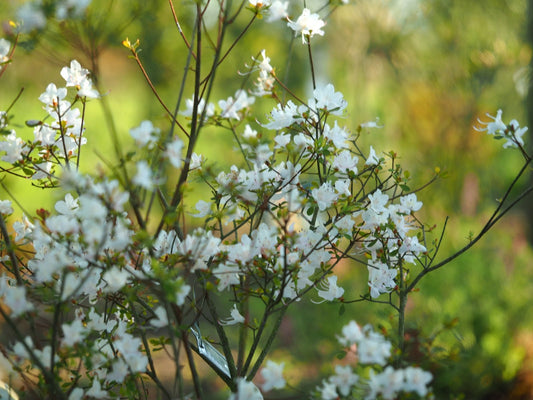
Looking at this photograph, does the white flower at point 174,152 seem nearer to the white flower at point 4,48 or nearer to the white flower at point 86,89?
the white flower at point 86,89

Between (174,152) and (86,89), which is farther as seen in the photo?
(86,89)

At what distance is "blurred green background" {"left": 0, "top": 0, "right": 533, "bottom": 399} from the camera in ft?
12.1

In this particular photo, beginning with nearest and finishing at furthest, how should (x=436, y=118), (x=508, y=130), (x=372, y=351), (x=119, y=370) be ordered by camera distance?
(x=372, y=351)
(x=119, y=370)
(x=508, y=130)
(x=436, y=118)

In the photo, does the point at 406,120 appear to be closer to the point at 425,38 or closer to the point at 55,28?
the point at 425,38

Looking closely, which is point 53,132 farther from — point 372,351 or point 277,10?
point 372,351

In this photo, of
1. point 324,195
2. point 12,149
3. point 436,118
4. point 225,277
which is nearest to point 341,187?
point 324,195

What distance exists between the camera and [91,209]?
2.98 feet

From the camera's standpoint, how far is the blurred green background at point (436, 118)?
12.1 feet

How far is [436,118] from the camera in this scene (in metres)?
6.03

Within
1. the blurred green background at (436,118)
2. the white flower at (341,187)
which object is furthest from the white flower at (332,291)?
the blurred green background at (436,118)

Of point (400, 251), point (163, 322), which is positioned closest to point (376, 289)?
point (400, 251)

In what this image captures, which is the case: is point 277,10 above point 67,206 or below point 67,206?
above

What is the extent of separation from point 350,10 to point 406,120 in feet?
4.52

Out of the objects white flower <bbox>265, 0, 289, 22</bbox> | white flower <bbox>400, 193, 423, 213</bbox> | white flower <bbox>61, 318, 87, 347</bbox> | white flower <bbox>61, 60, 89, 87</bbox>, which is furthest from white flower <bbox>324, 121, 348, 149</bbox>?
white flower <bbox>61, 318, 87, 347</bbox>
